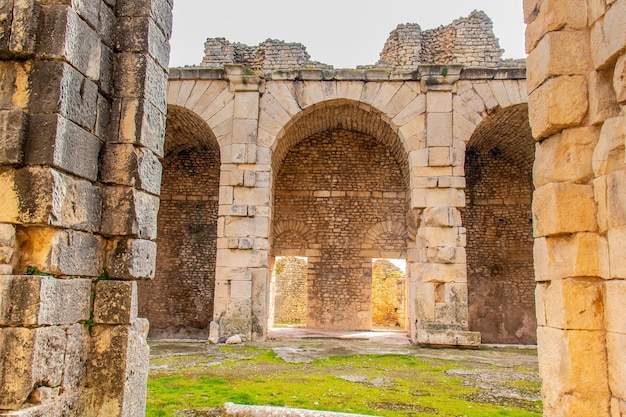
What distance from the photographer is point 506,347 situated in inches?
362

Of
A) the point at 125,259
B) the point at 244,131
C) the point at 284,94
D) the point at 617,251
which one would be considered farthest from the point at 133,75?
the point at 284,94

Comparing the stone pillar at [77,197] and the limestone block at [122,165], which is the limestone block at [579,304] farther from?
the limestone block at [122,165]

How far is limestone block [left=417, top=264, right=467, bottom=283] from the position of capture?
901 centimetres

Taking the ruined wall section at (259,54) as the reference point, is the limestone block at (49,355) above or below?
below

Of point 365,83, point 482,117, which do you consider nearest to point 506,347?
point 482,117

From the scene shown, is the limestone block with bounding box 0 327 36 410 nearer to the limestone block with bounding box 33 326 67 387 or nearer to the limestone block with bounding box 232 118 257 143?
the limestone block with bounding box 33 326 67 387

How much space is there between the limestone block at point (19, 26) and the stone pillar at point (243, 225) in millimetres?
6450

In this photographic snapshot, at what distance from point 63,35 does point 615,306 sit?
3.76m

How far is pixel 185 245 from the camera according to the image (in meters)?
12.5

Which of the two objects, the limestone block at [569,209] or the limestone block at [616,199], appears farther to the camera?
the limestone block at [569,209]

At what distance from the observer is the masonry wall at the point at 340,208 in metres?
12.0

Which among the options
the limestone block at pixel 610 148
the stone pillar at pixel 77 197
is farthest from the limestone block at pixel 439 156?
the stone pillar at pixel 77 197

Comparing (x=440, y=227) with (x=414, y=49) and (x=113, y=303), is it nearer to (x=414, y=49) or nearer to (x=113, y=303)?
(x=414, y=49)

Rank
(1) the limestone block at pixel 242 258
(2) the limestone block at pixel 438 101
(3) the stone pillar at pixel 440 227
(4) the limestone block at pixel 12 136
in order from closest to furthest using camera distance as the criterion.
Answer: (4) the limestone block at pixel 12 136 < (3) the stone pillar at pixel 440 227 < (1) the limestone block at pixel 242 258 < (2) the limestone block at pixel 438 101
